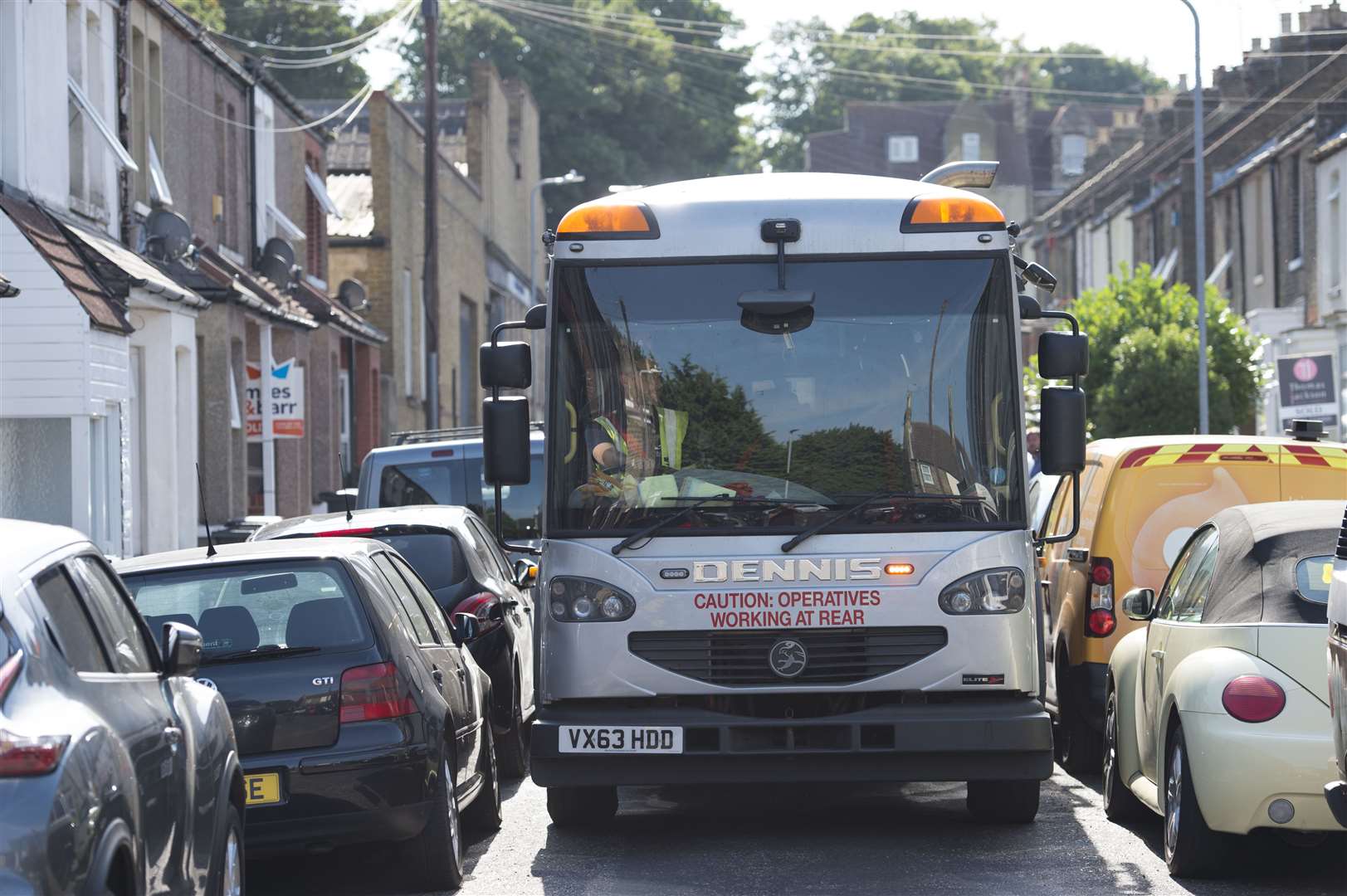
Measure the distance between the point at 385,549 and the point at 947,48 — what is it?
8987 cm

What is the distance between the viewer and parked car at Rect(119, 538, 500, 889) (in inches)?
317

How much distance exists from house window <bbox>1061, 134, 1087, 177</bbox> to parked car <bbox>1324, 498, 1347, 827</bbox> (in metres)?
86.5

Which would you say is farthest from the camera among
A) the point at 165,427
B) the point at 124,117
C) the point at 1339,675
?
the point at 165,427

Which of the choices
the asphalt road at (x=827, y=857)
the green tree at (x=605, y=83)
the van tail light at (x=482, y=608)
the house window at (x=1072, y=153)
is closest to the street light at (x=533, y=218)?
the green tree at (x=605, y=83)

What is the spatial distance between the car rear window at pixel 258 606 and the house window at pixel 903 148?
281 ft

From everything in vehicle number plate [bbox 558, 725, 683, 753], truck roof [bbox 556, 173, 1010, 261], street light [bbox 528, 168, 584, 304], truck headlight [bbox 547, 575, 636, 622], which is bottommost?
vehicle number plate [bbox 558, 725, 683, 753]

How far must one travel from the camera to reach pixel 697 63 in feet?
271

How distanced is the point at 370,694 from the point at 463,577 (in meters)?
3.92

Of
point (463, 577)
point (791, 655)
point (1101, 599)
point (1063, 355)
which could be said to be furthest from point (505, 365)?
point (1101, 599)

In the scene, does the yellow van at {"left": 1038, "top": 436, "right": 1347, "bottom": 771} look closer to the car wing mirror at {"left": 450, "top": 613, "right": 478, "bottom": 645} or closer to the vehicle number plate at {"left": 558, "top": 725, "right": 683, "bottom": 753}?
the vehicle number plate at {"left": 558, "top": 725, "right": 683, "bottom": 753}

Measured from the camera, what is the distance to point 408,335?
43719 millimetres

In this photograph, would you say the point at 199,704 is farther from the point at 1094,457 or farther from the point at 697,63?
the point at 697,63

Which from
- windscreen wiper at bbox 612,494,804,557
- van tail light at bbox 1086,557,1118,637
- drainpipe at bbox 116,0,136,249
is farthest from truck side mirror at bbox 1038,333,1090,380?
drainpipe at bbox 116,0,136,249

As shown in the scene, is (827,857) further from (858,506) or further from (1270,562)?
(1270,562)
